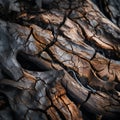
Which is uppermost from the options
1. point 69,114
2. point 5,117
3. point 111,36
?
point 111,36

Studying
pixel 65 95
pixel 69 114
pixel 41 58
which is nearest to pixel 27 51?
pixel 41 58

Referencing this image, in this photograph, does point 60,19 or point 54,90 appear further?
point 60,19

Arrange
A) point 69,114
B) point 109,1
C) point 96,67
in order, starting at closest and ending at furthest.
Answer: point 69,114
point 96,67
point 109,1

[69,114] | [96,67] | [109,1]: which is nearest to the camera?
[69,114]

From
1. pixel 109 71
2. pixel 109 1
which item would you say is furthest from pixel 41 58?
pixel 109 1

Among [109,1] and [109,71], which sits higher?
[109,1]

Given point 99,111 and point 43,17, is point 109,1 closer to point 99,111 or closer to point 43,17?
point 43,17

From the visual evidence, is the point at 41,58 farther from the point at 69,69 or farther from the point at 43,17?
the point at 43,17
